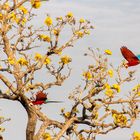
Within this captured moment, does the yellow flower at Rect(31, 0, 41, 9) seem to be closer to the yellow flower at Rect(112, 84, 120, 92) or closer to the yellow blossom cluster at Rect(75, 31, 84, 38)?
the yellow blossom cluster at Rect(75, 31, 84, 38)

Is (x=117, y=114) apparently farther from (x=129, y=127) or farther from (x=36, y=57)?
(x=36, y=57)

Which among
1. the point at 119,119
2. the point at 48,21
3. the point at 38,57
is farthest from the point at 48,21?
the point at 119,119

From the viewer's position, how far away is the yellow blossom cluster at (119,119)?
21.1 m

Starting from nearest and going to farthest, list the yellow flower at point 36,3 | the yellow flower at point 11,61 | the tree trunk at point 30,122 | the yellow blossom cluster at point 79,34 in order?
1. the yellow flower at point 11,61
2. the tree trunk at point 30,122
3. the yellow flower at point 36,3
4. the yellow blossom cluster at point 79,34

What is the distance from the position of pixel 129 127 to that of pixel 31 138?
4372 millimetres

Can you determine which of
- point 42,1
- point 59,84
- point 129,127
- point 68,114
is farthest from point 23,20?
point 129,127

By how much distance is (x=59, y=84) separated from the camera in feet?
69.1

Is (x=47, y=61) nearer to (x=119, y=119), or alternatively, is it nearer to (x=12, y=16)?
(x=12, y=16)

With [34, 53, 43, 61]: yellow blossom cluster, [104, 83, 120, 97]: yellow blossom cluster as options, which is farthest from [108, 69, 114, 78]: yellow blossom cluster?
[34, 53, 43, 61]: yellow blossom cluster

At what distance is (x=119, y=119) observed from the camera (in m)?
21.2

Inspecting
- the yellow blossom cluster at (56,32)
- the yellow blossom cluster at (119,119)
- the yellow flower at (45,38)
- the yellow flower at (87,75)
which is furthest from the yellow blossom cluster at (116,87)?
the yellow flower at (45,38)

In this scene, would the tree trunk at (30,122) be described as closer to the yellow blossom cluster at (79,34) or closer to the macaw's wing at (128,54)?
the yellow blossom cluster at (79,34)

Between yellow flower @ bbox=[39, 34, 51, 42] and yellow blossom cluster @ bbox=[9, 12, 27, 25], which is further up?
yellow blossom cluster @ bbox=[9, 12, 27, 25]

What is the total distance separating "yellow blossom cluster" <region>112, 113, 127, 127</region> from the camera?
2111 cm
